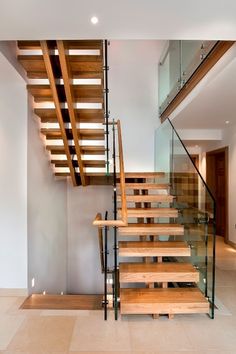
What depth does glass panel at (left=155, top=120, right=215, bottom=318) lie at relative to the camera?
3.19m

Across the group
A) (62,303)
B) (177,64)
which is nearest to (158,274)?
(62,303)

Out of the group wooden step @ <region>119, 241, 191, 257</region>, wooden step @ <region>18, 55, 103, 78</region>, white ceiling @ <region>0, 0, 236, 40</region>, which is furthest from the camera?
wooden step @ <region>119, 241, 191, 257</region>

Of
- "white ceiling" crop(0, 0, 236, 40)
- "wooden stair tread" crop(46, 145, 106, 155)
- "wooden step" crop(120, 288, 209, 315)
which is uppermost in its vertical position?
"white ceiling" crop(0, 0, 236, 40)

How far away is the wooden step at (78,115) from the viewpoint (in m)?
3.80

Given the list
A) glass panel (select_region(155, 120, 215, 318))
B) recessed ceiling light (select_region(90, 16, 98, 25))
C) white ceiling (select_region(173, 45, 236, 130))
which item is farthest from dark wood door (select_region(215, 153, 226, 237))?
recessed ceiling light (select_region(90, 16, 98, 25))

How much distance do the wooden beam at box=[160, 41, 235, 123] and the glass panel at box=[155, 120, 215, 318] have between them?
49 cm

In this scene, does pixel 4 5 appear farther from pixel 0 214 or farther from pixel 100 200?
pixel 100 200

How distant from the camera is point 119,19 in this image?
2.21 m

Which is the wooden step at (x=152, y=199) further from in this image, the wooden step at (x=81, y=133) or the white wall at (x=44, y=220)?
the white wall at (x=44, y=220)

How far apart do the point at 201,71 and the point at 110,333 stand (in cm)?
339

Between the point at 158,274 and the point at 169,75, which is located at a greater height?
the point at 169,75

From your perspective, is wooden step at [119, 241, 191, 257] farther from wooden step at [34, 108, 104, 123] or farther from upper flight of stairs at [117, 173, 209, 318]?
wooden step at [34, 108, 104, 123]

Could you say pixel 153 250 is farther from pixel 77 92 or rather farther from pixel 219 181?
pixel 219 181

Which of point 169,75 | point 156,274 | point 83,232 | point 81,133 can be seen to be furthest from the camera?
point 83,232
